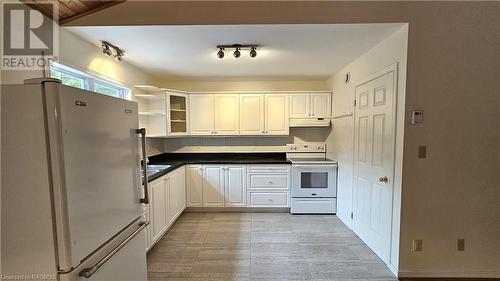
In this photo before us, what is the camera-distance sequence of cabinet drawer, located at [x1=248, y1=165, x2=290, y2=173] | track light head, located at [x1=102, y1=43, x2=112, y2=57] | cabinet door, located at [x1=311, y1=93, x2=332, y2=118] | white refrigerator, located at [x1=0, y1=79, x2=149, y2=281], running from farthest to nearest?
cabinet door, located at [x1=311, y1=93, x2=332, y2=118] < cabinet drawer, located at [x1=248, y1=165, x2=290, y2=173] < track light head, located at [x1=102, y1=43, x2=112, y2=57] < white refrigerator, located at [x1=0, y1=79, x2=149, y2=281]

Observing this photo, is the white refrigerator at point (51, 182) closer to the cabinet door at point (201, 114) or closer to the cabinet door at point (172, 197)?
the cabinet door at point (172, 197)

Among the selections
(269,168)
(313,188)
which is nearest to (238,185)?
(269,168)

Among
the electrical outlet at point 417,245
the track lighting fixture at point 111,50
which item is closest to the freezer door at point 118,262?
the track lighting fixture at point 111,50

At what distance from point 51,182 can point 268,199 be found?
10.3ft

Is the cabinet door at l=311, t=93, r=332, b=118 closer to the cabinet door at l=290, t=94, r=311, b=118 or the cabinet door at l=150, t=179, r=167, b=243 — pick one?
the cabinet door at l=290, t=94, r=311, b=118

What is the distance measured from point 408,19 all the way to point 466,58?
607 mm

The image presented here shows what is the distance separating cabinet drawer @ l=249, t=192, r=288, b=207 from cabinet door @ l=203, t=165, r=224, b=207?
528mm

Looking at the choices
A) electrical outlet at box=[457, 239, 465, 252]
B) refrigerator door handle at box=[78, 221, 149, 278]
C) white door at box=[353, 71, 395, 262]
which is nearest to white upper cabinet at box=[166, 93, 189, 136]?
refrigerator door handle at box=[78, 221, 149, 278]

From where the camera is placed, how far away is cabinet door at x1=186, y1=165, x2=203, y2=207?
3793 millimetres

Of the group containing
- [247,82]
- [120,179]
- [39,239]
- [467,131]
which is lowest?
[39,239]

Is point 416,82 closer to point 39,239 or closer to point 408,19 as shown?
point 408,19

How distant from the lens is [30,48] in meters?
1.72

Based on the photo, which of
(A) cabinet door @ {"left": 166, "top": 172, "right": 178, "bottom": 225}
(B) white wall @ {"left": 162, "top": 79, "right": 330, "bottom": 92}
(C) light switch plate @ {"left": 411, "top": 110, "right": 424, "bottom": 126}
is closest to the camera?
(C) light switch plate @ {"left": 411, "top": 110, "right": 424, "bottom": 126}

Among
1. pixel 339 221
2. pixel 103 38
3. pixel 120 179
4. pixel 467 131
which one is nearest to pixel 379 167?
pixel 467 131
